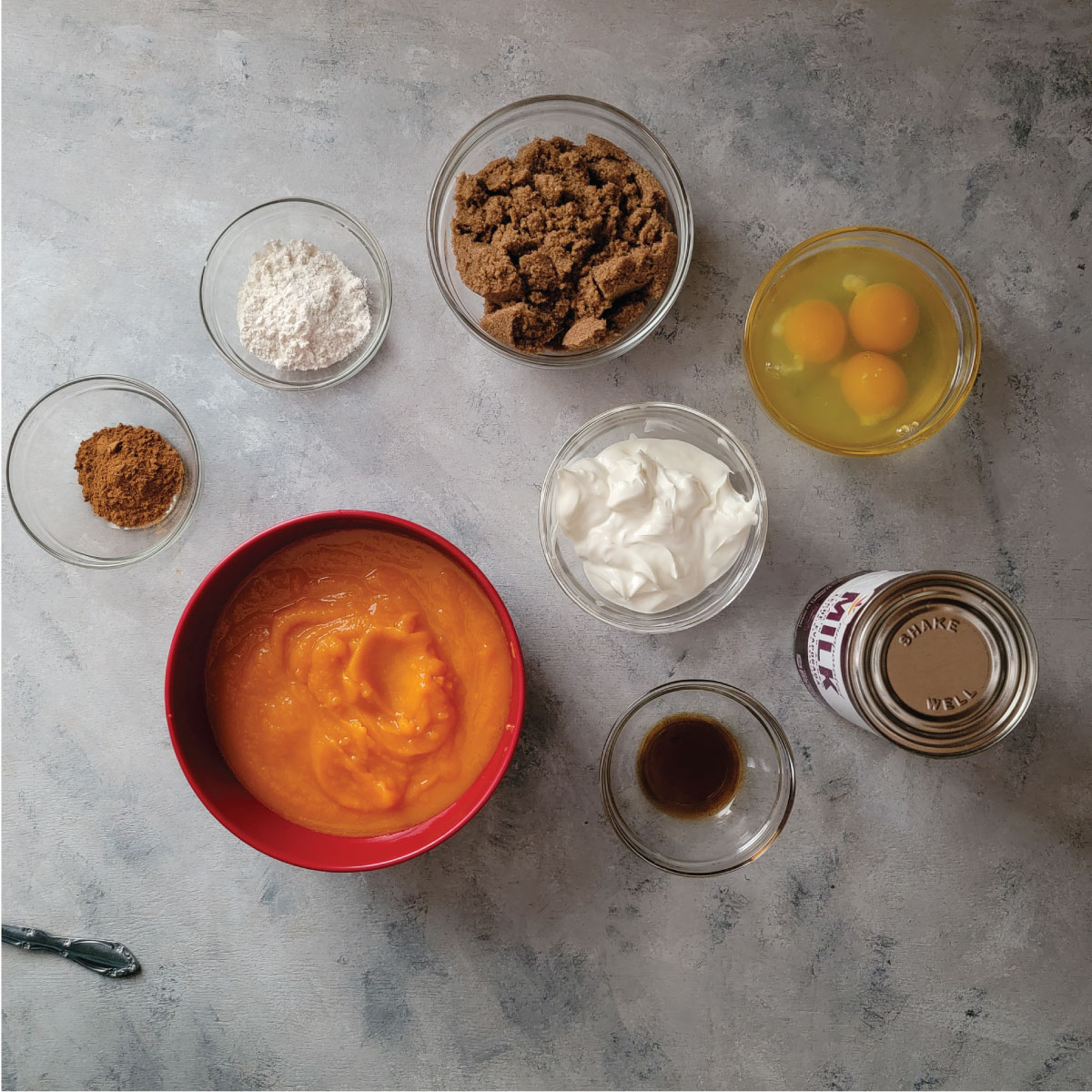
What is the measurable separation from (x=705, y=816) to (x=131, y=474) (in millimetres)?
1535

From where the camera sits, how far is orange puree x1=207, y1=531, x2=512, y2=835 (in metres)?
1.62

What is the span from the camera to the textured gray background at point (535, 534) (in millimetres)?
Answer: 1857

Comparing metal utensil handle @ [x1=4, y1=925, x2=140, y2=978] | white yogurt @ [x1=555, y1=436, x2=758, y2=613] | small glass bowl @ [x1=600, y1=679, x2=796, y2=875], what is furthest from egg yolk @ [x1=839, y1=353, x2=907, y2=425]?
metal utensil handle @ [x1=4, y1=925, x2=140, y2=978]

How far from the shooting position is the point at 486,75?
1.86m

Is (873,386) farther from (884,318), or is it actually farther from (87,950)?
(87,950)

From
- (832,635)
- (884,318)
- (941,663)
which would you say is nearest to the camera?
(941,663)

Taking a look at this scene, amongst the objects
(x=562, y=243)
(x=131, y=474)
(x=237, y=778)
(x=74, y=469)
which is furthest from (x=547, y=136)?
(x=237, y=778)

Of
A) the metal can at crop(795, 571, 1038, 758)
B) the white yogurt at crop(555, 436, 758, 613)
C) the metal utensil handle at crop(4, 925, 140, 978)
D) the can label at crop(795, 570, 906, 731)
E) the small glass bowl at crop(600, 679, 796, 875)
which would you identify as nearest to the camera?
the metal can at crop(795, 571, 1038, 758)

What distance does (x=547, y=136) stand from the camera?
6.10ft

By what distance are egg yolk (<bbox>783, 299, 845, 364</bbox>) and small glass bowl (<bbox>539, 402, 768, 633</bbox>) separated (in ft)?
0.80

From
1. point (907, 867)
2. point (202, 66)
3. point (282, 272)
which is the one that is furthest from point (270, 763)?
point (202, 66)

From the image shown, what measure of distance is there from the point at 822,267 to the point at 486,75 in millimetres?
906

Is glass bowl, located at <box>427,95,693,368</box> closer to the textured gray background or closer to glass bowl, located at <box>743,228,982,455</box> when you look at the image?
the textured gray background

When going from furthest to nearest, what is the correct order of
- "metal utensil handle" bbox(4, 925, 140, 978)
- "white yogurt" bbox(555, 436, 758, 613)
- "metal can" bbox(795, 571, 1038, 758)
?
"metal utensil handle" bbox(4, 925, 140, 978)
"white yogurt" bbox(555, 436, 758, 613)
"metal can" bbox(795, 571, 1038, 758)
